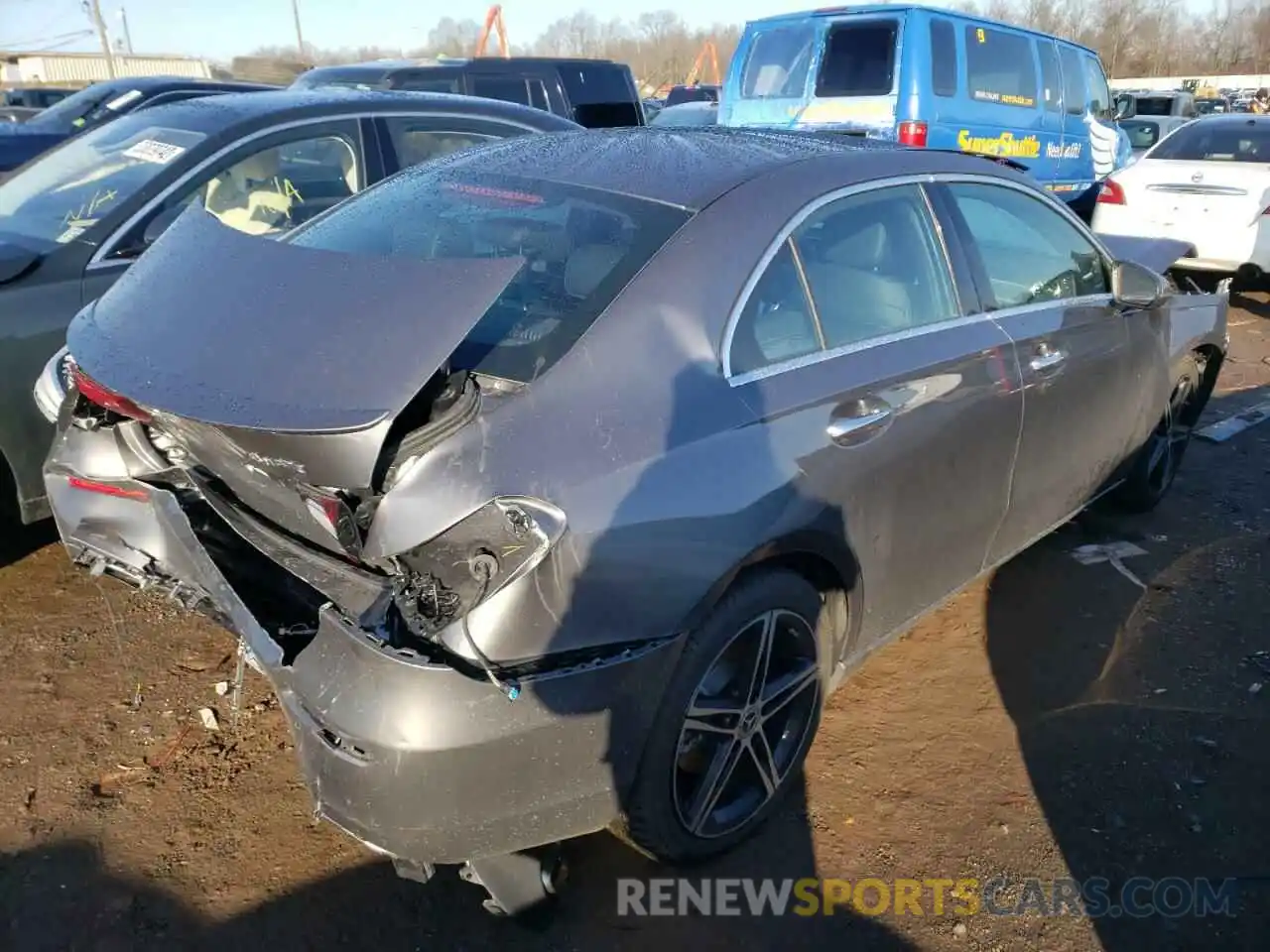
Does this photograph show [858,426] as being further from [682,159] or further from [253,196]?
[253,196]

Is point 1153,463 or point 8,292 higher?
point 8,292

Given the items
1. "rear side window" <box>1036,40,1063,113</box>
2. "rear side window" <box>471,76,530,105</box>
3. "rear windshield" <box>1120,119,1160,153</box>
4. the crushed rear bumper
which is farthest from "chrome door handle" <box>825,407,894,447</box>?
"rear windshield" <box>1120,119,1160,153</box>

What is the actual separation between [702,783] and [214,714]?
1645 mm

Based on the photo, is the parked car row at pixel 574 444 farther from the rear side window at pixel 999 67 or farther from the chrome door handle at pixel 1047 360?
the rear side window at pixel 999 67

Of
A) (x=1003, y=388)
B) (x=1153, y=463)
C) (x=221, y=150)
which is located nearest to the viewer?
(x=1003, y=388)

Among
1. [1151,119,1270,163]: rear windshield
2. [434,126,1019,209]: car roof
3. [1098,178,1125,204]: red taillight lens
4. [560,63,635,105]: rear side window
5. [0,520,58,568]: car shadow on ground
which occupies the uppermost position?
[434,126,1019,209]: car roof

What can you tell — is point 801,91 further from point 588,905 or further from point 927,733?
point 588,905

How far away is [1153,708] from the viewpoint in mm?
3268

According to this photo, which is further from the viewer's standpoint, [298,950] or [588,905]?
[588,905]

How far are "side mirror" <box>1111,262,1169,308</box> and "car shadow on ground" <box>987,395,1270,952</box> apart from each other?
1.18m

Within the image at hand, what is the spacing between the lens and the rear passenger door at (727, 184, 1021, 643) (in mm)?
2438

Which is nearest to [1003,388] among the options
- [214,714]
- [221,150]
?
[214,714]

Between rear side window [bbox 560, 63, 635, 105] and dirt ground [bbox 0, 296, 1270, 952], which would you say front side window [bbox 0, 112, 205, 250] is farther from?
rear side window [bbox 560, 63, 635, 105]

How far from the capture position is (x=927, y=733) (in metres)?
3.12
